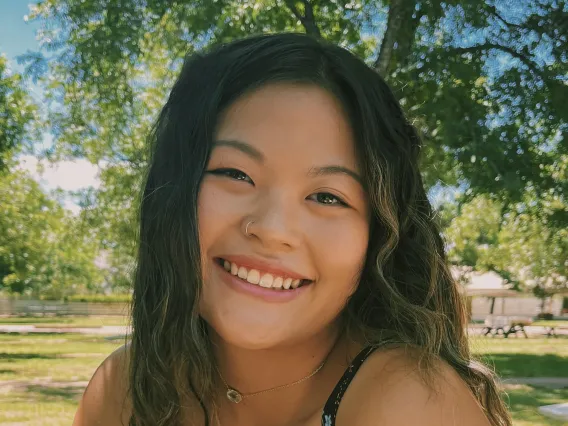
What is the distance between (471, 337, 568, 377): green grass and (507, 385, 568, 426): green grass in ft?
1.47

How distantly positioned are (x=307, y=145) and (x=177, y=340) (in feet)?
2.08

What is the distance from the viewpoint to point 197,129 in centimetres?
175

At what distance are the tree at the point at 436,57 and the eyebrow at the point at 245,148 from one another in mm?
4561

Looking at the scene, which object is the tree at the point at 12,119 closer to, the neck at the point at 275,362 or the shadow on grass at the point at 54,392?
the shadow on grass at the point at 54,392

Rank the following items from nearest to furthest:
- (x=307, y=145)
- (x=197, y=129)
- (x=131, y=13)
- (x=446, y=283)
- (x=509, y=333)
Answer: (x=307, y=145)
(x=197, y=129)
(x=446, y=283)
(x=131, y=13)
(x=509, y=333)

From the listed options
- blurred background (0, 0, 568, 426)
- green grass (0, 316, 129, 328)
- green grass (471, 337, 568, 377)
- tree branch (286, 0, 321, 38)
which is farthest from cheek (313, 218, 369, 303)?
green grass (0, 316, 129, 328)

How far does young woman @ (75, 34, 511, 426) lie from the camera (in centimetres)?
160

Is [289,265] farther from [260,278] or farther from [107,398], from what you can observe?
[107,398]

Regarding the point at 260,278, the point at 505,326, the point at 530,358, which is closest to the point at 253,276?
the point at 260,278

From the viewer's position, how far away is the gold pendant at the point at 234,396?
1.97 metres

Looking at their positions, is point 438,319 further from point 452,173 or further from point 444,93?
point 452,173

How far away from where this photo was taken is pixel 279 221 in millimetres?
1551

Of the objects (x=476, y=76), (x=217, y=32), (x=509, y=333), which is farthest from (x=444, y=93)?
(x=509, y=333)

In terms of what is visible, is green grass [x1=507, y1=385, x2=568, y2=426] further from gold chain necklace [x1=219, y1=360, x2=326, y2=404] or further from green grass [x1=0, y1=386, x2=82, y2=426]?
gold chain necklace [x1=219, y1=360, x2=326, y2=404]
